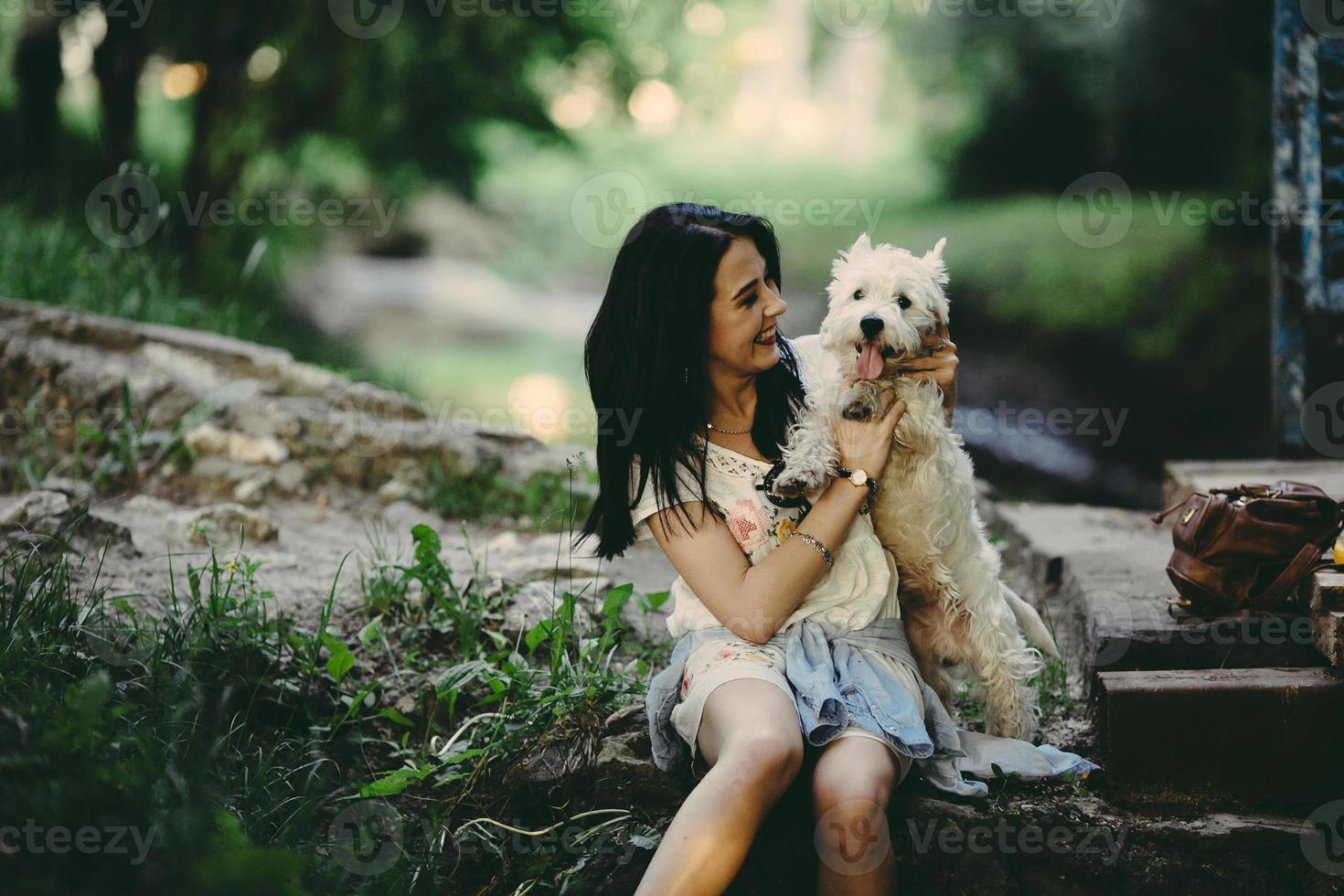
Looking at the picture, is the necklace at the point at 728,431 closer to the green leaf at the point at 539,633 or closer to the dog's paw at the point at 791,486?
the dog's paw at the point at 791,486

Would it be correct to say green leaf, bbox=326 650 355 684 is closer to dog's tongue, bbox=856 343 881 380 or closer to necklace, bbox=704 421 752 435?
necklace, bbox=704 421 752 435

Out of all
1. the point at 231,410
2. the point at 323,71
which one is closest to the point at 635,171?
the point at 323,71

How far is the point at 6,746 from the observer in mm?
1928

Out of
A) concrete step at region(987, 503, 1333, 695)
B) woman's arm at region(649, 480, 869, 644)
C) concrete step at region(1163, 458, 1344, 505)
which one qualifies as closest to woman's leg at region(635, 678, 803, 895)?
woman's arm at region(649, 480, 869, 644)

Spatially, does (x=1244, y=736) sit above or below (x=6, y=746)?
below

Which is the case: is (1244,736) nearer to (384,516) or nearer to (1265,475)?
(1265,475)

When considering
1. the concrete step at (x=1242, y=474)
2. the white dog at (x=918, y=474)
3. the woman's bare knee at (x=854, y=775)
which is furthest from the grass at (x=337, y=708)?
the concrete step at (x=1242, y=474)

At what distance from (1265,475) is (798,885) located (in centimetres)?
278

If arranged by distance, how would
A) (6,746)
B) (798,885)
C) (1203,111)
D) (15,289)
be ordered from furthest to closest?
1. (1203,111)
2. (15,289)
3. (798,885)
4. (6,746)

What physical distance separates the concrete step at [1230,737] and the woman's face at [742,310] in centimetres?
125

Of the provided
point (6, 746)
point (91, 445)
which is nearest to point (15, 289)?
point (91, 445)

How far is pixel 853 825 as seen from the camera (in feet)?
7.32

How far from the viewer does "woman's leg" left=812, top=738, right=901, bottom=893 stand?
2201mm

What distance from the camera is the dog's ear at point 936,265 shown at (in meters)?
2.59
